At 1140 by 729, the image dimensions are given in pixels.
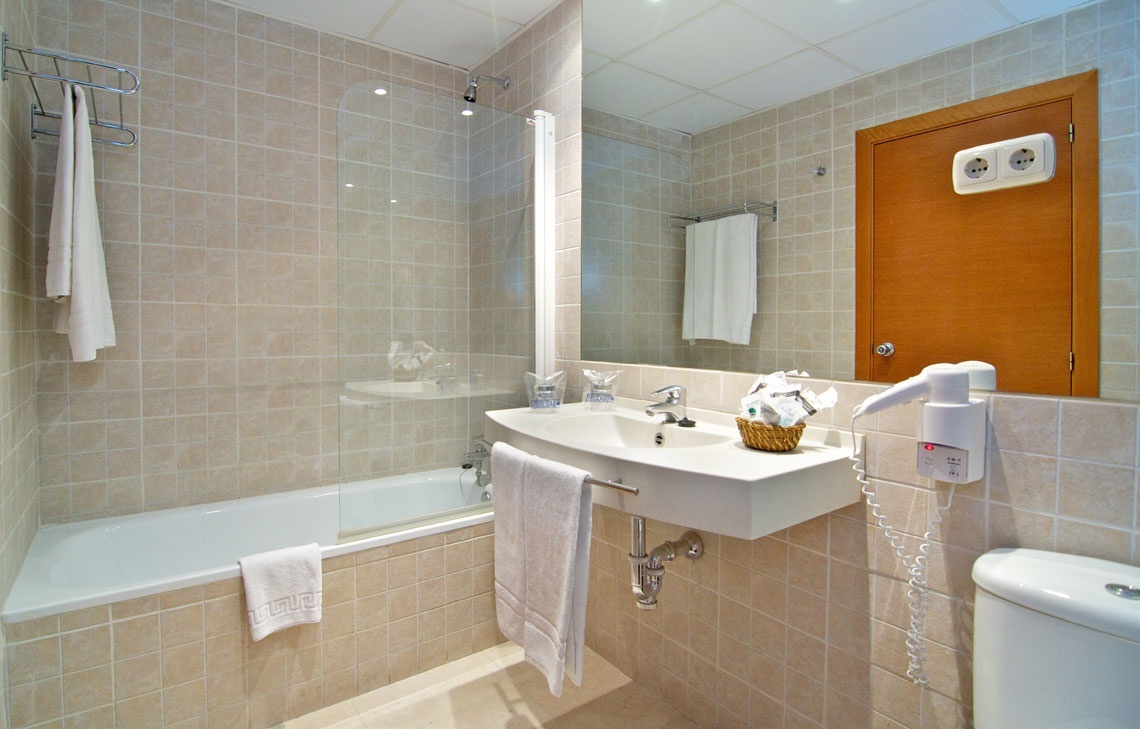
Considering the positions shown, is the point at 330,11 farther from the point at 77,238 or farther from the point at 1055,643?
the point at 1055,643

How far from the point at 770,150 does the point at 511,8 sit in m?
1.35

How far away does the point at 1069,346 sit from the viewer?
91 centimetres

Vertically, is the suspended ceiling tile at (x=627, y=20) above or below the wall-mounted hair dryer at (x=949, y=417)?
above

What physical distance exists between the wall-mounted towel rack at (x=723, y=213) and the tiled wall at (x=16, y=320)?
6.02ft

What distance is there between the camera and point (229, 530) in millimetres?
2119

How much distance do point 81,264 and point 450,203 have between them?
3.79 feet

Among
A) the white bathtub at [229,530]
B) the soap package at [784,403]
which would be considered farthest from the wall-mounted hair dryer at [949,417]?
the white bathtub at [229,530]

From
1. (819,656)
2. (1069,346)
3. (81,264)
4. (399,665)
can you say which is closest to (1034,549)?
(1069,346)

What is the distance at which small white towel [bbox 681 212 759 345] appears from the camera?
1.45 metres

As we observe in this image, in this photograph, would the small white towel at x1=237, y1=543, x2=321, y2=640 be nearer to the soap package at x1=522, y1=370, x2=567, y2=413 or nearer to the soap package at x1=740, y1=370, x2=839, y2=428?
the soap package at x1=522, y1=370, x2=567, y2=413

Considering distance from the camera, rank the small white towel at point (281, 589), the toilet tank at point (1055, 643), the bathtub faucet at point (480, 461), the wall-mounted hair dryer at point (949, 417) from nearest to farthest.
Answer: the toilet tank at point (1055, 643)
the wall-mounted hair dryer at point (949, 417)
the small white towel at point (281, 589)
the bathtub faucet at point (480, 461)

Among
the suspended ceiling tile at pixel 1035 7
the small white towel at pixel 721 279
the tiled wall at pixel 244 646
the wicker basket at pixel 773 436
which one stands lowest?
the tiled wall at pixel 244 646

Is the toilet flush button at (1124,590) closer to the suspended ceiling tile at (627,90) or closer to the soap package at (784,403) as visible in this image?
the soap package at (784,403)

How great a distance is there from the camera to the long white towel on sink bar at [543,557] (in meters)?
1.25
